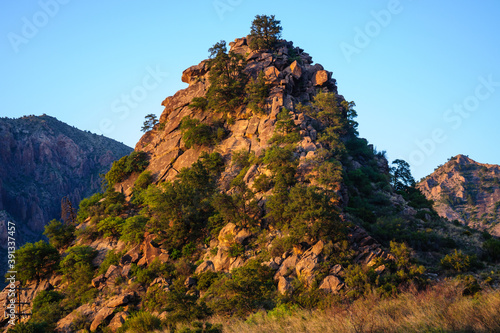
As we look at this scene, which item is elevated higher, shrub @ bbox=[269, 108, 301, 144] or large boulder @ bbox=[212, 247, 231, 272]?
shrub @ bbox=[269, 108, 301, 144]

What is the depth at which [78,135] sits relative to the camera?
517 feet

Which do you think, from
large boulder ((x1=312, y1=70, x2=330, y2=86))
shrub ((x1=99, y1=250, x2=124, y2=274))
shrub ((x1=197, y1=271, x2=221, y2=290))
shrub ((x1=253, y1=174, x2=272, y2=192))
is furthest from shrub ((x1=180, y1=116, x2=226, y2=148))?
shrub ((x1=197, y1=271, x2=221, y2=290))

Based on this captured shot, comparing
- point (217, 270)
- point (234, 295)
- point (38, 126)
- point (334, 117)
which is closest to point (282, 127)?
point (334, 117)

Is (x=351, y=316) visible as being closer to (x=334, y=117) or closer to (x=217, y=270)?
(x=217, y=270)

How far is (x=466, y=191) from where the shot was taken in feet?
323

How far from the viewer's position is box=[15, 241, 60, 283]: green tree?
44.3 metres

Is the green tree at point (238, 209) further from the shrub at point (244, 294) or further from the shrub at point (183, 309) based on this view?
the shrub at point (183, 309)

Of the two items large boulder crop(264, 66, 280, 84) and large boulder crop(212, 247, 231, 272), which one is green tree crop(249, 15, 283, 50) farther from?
large boulder crop(212, 247, 231, 272)

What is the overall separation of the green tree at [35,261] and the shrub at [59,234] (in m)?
5.54

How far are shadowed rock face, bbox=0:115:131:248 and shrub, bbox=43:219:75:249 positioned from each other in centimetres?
6254

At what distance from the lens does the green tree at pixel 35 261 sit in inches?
1746

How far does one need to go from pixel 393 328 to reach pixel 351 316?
2.05 meters

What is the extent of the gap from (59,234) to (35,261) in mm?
8071

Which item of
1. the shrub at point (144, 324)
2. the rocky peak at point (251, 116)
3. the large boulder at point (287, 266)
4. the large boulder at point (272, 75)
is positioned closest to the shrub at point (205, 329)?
the shrub at point (144, 324)
